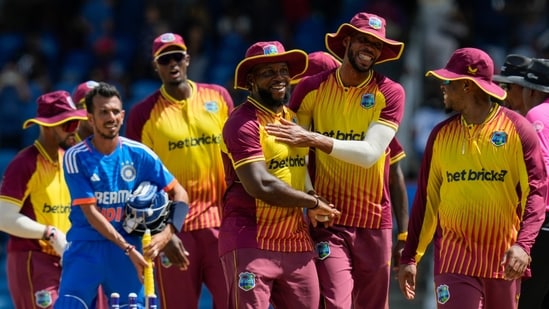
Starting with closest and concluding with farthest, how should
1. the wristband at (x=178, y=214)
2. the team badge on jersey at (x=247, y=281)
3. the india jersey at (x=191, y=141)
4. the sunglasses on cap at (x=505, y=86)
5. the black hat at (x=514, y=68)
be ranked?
the team badge on jersey at (x=247, y=281)
the wristband at (x=178, y=214)
the black hat at (x=514, y=68)
the sunglasses on cap at (x=505, y=86)
the india jersey at (x=191, y=141)

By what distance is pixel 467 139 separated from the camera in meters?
9.04

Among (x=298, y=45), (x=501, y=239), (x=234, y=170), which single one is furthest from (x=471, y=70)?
(x=298, y=45)

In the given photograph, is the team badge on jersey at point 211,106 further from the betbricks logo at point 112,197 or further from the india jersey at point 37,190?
the betbricks logo at point 112,197

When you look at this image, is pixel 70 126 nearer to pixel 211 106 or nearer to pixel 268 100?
pixel 211 106

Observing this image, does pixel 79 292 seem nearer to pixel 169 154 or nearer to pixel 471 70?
pixel 169 154

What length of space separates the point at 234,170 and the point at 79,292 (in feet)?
4.46

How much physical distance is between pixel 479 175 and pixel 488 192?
0.41 ft

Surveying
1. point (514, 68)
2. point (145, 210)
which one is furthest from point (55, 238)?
point (514, 68)

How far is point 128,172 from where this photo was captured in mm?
9578

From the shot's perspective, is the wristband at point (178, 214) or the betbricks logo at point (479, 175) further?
the wristband at point (178, 214)

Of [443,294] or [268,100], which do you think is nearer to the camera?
[443,294]

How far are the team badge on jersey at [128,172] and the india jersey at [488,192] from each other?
2.14m

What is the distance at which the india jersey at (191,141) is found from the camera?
1062cm

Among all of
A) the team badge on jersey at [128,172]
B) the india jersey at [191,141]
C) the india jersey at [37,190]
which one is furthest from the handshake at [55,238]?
the team badge on jersey at [128,172]
